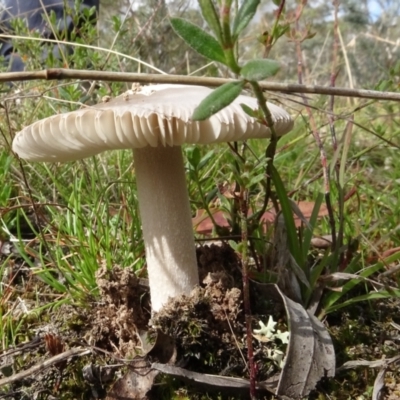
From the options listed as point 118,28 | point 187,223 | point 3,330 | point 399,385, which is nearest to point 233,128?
point 187,223

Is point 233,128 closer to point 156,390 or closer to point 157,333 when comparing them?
point 157,333

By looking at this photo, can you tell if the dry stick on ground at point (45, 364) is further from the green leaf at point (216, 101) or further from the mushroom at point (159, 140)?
the green leaf at point (216, 101)

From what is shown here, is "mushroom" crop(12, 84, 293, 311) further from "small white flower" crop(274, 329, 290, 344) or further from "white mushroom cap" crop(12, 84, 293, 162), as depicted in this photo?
"small white flower" crop(274, 329, 290, 344)

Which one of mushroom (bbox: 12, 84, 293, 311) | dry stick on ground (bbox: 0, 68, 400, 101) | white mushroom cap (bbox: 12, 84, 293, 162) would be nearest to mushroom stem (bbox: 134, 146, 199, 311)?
mushroom (bbox: 12, 84, 293, 311)

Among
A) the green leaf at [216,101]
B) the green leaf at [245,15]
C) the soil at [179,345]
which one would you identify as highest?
the green leaf at [245,15]

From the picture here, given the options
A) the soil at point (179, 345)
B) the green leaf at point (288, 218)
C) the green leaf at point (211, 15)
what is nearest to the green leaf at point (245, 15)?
the green leaf at point (211, 15)

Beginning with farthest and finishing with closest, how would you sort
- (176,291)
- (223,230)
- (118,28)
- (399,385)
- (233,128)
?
1. (118,28)
2. (223,230)
3. (176,291)
4. (399,385)
5. (233,128)
